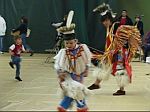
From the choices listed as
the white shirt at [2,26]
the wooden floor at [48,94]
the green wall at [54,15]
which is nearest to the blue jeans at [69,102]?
the wooden floor at [48,94]

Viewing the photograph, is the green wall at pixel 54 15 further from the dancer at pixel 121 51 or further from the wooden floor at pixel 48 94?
the dancer at pixel 121 51

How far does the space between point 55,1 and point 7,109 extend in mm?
15096

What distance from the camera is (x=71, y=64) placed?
6434mm

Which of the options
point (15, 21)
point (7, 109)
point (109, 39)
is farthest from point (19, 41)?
point (15, 21)

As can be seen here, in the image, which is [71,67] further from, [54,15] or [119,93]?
[54,15]

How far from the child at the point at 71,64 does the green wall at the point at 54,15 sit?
15.2m

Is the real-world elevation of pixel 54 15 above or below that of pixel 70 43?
below

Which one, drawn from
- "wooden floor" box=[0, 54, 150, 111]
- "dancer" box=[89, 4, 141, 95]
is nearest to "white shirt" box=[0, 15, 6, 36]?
"wooden floor" box=[0, 54, 150, 111]

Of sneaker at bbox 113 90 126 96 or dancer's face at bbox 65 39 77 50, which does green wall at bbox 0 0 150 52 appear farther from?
dancer's face at bbox 65 39 77 50

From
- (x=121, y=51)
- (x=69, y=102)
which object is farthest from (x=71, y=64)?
(x=121, y=51)

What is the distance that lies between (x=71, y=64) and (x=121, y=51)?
3.14 m

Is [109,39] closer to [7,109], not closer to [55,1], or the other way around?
[7,109]

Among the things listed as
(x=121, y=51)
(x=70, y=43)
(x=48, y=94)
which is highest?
(x=70, y=43)

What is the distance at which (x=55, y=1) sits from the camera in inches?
886
